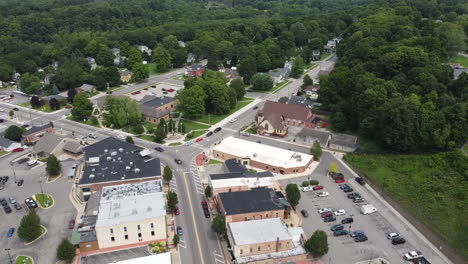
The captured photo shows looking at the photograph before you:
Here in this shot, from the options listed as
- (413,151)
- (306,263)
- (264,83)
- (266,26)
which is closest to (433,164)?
(413,151)

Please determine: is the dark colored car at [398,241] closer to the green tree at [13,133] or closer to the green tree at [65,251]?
the green tree at [65,251]

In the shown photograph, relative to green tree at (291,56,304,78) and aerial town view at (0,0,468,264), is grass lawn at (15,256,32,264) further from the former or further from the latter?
green tree at (291,56,304,78)

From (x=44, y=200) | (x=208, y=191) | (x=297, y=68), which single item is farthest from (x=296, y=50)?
(x=44, y=200)

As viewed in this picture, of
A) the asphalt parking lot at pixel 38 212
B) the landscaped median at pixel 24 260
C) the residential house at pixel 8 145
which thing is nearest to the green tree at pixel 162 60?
the residential house at pixel 8 145

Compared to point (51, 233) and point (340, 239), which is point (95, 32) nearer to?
point (51, 233)

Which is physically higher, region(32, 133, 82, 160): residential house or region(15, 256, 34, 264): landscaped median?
region(32, 133, 82, 160): residential house

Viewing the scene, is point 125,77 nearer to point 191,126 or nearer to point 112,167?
point 191,126

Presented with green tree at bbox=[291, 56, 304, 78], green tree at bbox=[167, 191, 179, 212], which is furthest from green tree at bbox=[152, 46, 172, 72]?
green tree at bbox=[167, 191, 179, 212]
